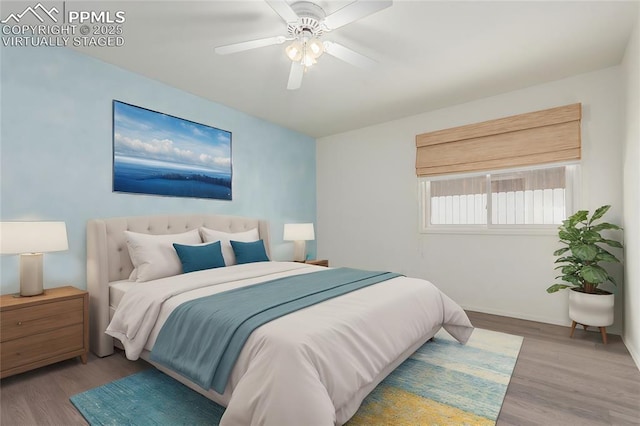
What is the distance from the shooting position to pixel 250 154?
14.1 feet

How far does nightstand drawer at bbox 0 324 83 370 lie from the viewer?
2.05 metres

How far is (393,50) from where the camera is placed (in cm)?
270

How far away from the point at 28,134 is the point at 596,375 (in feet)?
15.0

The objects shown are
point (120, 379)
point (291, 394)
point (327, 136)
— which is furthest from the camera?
point (327, 136)

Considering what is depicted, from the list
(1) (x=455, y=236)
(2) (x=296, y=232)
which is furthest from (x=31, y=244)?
(1) (x=455, y=236)

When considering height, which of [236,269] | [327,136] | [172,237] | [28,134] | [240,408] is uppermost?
[327,136]

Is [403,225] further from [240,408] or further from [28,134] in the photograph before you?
[28,134]

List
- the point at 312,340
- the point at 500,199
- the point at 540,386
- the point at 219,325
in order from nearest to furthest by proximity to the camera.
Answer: the point at 312,340 → the point at 219,325 → the point at 540,386 → the point at 500,199

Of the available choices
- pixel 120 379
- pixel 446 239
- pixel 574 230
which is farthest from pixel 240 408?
pixel 446 239

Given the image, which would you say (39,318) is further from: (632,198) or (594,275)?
(632,198)

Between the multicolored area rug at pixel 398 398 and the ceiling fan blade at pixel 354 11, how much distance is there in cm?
228

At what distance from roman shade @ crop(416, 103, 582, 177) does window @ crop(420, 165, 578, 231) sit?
15 centimetres

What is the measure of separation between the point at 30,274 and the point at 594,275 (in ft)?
14.6

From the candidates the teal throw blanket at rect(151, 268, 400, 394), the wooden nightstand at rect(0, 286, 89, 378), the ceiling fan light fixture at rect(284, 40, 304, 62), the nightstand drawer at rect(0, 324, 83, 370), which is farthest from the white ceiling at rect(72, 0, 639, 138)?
the nightstand drawer at rect(0, 324, 83, 370)
